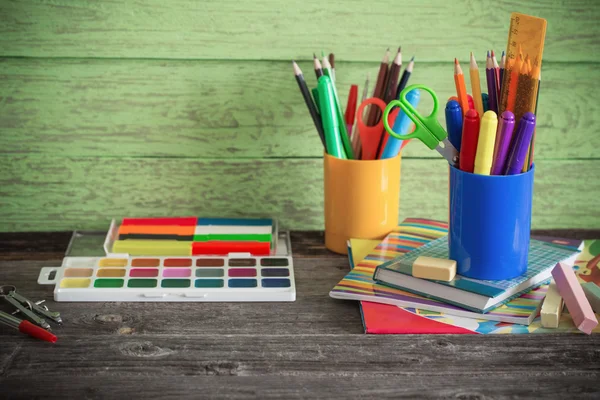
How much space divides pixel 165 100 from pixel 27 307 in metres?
0.31

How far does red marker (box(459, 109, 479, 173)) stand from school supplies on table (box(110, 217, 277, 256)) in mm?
267

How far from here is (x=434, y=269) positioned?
0.76 m

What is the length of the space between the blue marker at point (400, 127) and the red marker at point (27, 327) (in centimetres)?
42

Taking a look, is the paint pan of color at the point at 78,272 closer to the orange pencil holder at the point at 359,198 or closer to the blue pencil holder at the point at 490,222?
the orange pencil holder at the point at 359,198

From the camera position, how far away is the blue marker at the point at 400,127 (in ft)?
2.72

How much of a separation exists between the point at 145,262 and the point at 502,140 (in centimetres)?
41

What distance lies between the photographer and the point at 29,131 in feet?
3.11

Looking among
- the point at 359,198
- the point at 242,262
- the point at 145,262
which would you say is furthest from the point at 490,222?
the point at 145,262

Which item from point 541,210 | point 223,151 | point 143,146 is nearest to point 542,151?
point 541,210

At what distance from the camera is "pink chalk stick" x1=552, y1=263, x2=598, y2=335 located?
2.35ft

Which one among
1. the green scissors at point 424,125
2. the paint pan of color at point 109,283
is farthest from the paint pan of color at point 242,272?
the green scissors at point 424,125

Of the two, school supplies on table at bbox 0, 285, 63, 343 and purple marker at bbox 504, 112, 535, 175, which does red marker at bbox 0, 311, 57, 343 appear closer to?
school supplies on table at bbox 0, 285, 63, 343

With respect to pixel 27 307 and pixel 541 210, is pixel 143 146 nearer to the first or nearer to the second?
pixel 27 307

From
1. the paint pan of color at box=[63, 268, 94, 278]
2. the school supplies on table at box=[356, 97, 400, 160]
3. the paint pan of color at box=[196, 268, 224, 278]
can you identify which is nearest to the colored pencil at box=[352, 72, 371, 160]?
the school supplies on table at box=[356, 97, 400, 160]
